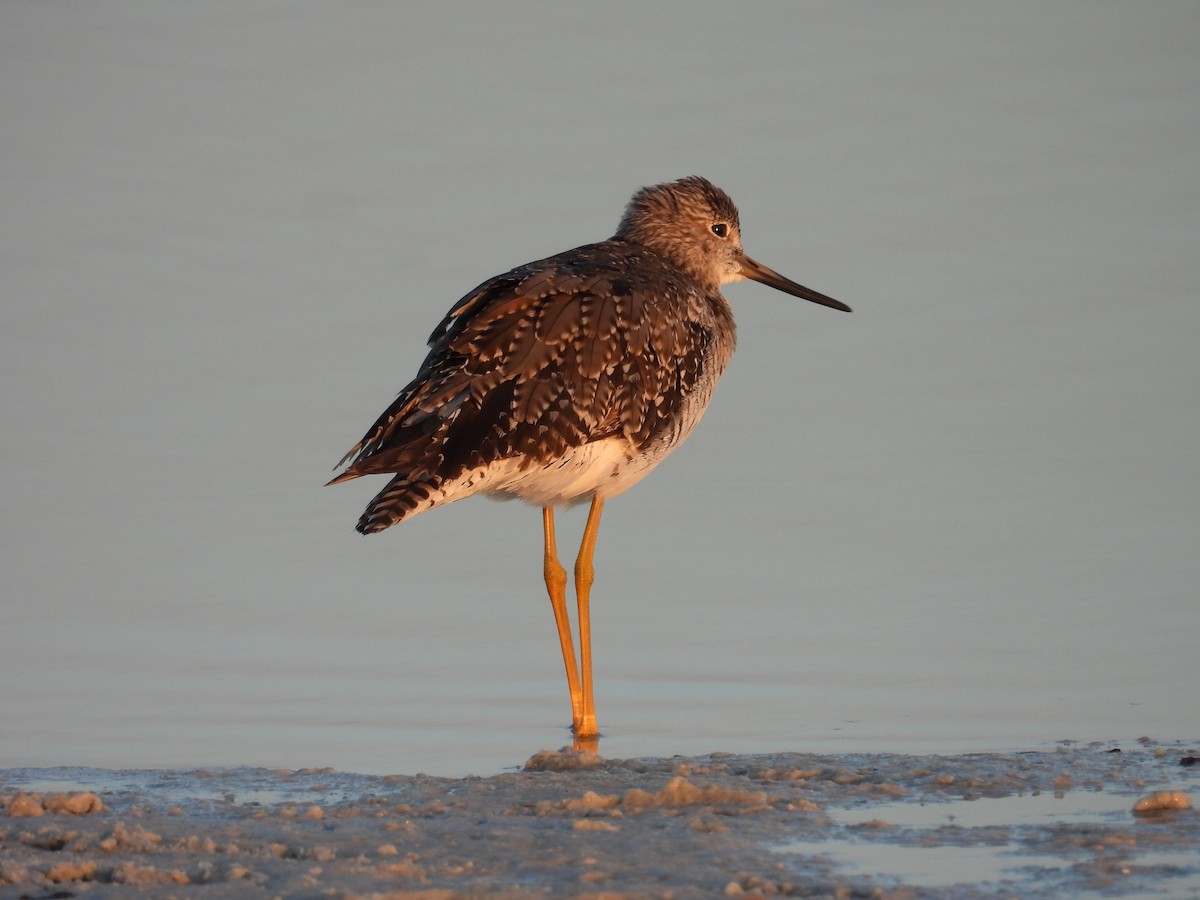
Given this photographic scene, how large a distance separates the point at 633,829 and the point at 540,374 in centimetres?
304

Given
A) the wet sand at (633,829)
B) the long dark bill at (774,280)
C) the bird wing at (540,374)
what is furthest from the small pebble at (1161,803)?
the long dark bill at (774,280)

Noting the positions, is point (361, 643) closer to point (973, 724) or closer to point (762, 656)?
point (762, 656)

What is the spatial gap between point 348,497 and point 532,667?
3729mm

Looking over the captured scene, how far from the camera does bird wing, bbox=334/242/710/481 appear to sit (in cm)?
855

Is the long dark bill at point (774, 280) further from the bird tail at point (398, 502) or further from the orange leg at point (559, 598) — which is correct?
the bird tail at point (398, 502)

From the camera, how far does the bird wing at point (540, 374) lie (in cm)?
855

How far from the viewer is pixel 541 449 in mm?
8734

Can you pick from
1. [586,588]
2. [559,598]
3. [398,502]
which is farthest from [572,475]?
[398,502]

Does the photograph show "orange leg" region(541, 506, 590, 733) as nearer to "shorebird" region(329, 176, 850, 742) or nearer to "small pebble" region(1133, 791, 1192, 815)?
"shorebird" region(329, 176, 850, 742)

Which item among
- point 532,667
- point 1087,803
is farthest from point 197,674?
point 1087,803

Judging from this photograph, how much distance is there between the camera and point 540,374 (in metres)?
8.83

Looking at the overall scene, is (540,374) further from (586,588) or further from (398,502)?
(586,588)

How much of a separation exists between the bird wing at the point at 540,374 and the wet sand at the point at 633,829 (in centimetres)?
157

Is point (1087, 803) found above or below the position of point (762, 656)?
below
